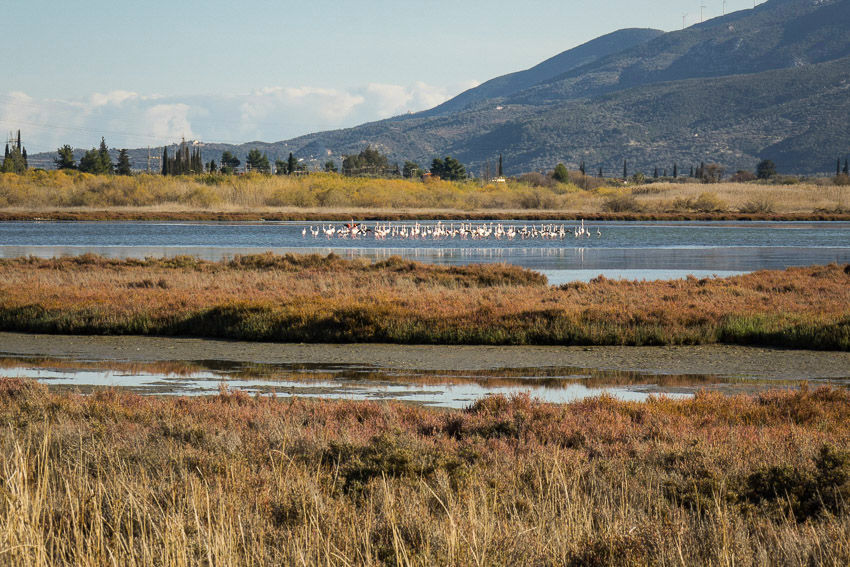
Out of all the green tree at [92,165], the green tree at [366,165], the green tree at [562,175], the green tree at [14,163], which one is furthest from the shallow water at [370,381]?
the green tree at [366,165]

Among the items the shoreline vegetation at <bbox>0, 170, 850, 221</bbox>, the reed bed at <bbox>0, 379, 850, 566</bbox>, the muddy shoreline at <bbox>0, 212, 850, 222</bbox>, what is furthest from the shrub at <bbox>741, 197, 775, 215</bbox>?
the reed bed at <bbox>0, 379, 850, 566</bbox>

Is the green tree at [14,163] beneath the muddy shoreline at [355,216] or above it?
above

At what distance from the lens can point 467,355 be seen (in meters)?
17.2

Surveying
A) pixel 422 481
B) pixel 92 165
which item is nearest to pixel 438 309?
pixel 422 481

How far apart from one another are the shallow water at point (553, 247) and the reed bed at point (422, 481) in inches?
853

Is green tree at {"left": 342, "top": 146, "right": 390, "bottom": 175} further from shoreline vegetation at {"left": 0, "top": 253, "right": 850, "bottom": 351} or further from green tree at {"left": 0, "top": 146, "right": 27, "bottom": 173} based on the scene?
shoreline vegetation at {"left": 0, "top": 253, "right": 850, "bottom": 351}

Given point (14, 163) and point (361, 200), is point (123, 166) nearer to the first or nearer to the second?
point (14, 163)

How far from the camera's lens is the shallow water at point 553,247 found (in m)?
39.4

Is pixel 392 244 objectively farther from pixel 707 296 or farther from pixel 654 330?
pixel 654 330

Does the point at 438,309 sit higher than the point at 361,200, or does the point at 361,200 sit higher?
the point at 361,200

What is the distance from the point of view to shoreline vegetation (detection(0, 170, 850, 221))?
100562 millimetres

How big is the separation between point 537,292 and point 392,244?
108 ft

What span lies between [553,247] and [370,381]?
4051 centimetres

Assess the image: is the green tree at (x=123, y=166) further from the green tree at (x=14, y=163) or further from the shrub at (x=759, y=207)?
the shrub at (x=759, y=207)
